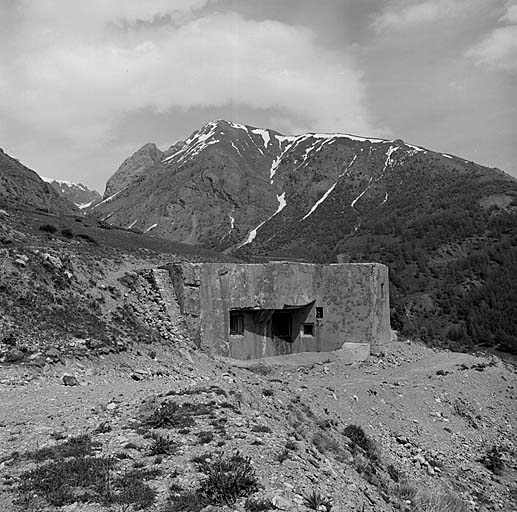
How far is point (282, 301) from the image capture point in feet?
81.9

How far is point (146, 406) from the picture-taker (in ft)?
37.4

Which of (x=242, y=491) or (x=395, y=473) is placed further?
(x=395, y=473)

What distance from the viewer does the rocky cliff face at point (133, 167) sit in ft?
497

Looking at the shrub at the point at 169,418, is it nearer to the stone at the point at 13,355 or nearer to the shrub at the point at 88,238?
the stone at the point at 13,355

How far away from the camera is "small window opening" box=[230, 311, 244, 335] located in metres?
24.5

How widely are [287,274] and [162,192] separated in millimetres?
93103

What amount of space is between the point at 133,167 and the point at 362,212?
89.1 metres

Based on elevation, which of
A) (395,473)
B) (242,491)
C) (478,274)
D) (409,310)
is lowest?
(395,473)

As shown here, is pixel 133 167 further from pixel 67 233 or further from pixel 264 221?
pixel 67 233

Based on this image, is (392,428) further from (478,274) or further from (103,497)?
(478,274)

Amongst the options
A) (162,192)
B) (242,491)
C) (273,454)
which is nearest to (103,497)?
(242,491)

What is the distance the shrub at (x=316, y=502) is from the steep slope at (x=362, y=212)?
36.4 m

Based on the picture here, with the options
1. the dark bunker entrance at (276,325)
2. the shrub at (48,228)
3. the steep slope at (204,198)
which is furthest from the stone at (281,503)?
the steep slope at (204,198)

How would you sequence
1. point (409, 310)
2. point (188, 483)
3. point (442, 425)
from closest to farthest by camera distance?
point (188, 483)
point (442, 425)
point (409, 310)
